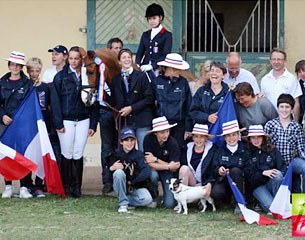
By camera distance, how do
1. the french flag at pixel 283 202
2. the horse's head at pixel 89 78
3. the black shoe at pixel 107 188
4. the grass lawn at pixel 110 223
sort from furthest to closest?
the black shoe at pixel 107 188 → the horse's head at pixel 89 78 → the french flag at pixel 283 202 → the grass lawn at pixel 110 223

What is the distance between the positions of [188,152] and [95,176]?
2360 millimetres

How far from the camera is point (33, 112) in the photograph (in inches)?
432

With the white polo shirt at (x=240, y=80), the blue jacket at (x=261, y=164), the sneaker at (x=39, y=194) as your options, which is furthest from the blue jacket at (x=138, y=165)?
the white polo shirt at (x=240, y=80)

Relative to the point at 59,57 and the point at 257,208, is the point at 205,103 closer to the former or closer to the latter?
the point at 257,208

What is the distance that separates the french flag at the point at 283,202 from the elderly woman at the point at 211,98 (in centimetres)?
105

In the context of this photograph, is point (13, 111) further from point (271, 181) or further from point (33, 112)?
point (271, 181)

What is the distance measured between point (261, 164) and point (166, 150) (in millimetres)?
1026

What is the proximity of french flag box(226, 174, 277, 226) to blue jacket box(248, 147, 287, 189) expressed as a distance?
0.31 metres

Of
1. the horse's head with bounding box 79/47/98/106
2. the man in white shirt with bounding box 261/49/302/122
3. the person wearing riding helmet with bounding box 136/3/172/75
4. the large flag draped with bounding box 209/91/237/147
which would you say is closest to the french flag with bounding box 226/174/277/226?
the large flag draped with bounding box 209/91/237/147

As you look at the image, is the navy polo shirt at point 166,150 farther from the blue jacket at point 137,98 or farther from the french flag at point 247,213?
the french flag at point 247,213

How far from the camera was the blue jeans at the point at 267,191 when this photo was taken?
1004 cm

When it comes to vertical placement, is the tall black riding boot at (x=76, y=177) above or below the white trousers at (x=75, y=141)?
below

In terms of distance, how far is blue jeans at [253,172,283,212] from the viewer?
32.9 ft

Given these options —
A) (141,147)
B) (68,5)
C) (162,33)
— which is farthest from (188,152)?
(68,5)
